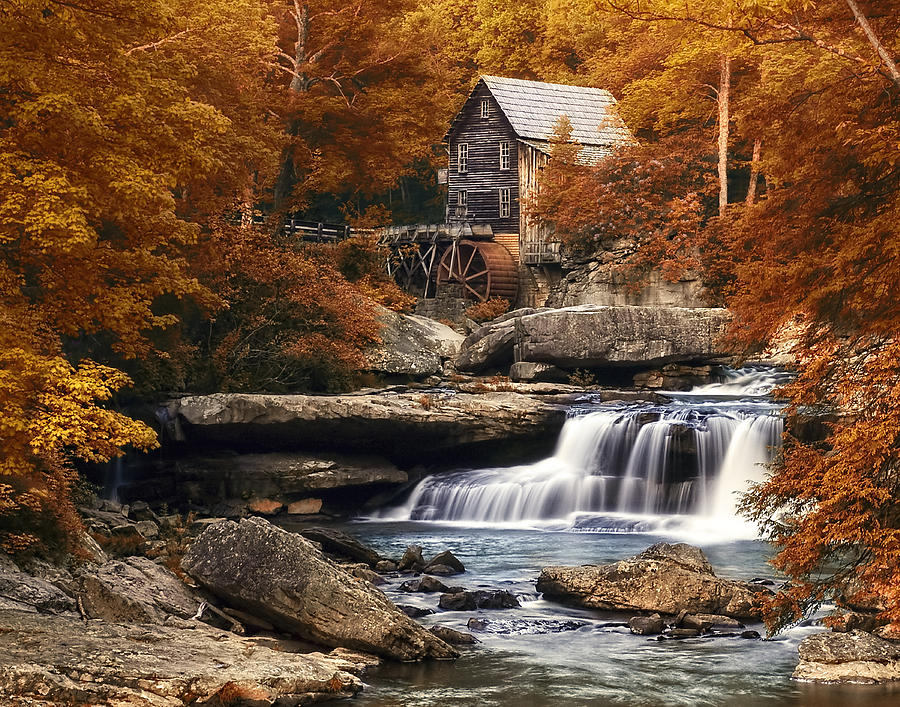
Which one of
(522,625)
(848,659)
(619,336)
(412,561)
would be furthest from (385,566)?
(619,336)

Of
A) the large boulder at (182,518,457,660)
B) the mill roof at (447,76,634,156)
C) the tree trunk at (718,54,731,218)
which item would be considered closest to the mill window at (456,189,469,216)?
the mill roof at (447,76,634,156)

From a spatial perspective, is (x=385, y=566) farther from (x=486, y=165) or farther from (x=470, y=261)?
(x=486, y=165)

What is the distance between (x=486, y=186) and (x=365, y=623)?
1341 inches

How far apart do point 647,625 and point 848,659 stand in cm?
250

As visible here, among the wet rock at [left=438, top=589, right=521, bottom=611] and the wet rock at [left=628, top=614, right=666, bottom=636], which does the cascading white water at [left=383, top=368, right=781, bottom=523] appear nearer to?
the wet rock at [left=438, top=589, right=521, bottom=611]

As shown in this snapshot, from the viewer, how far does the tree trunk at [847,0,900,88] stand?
→ 11149 millimetres

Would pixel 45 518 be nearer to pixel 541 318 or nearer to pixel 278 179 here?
pixel 541 318

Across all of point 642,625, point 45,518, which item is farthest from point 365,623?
point 45,518

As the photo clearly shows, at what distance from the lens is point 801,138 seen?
39.2 feet

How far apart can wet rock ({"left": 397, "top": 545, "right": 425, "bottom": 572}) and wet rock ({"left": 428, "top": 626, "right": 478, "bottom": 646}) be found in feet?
14.1

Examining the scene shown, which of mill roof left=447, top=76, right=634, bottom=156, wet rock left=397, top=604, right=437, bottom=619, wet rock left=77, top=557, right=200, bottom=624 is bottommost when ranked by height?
wet rock left=397, top=604, right=437, bottom=619

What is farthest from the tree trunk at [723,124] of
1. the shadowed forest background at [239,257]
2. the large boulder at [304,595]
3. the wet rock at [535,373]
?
the large boulder at [304,595]

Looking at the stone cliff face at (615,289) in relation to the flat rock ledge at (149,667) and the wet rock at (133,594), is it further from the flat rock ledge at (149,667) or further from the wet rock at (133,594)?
the flat rock ledge at (149,667)

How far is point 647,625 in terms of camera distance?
12578mm
